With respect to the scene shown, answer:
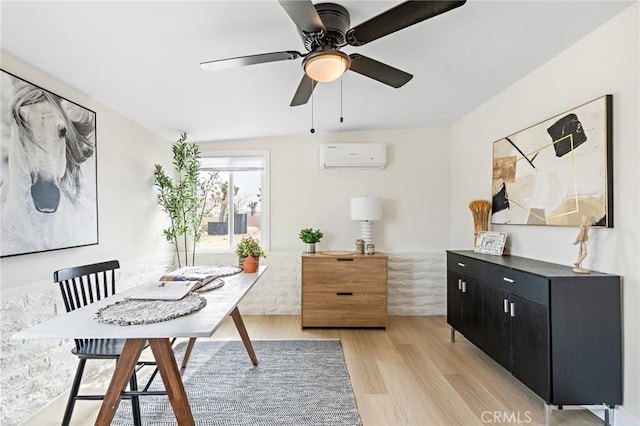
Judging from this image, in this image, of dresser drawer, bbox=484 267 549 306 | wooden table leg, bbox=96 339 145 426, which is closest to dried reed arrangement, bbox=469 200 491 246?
dresser drawer, bbox=484 267 549 306

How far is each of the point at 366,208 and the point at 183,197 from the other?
2.13 m

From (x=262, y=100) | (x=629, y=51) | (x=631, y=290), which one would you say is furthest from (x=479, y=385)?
(x=262, y=100)

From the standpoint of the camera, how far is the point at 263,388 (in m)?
2.44

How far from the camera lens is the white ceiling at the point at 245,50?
1.75 m

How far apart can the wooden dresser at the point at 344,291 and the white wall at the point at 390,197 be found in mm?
579

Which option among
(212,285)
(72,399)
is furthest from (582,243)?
(72,399)

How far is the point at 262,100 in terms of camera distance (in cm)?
304

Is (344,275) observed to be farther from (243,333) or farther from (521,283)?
(521,283)

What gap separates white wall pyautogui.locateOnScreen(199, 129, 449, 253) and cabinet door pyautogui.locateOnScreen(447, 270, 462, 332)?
1.00m

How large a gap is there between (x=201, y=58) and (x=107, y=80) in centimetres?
76

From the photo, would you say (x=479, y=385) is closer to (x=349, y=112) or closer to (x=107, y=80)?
(x=349, y=112)

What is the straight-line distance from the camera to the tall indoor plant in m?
3.75

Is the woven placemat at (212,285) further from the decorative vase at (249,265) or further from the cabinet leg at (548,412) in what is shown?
the cabinet leg at (548,412)

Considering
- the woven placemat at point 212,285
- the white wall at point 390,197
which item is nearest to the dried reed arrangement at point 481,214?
the white wall at point 390,197
